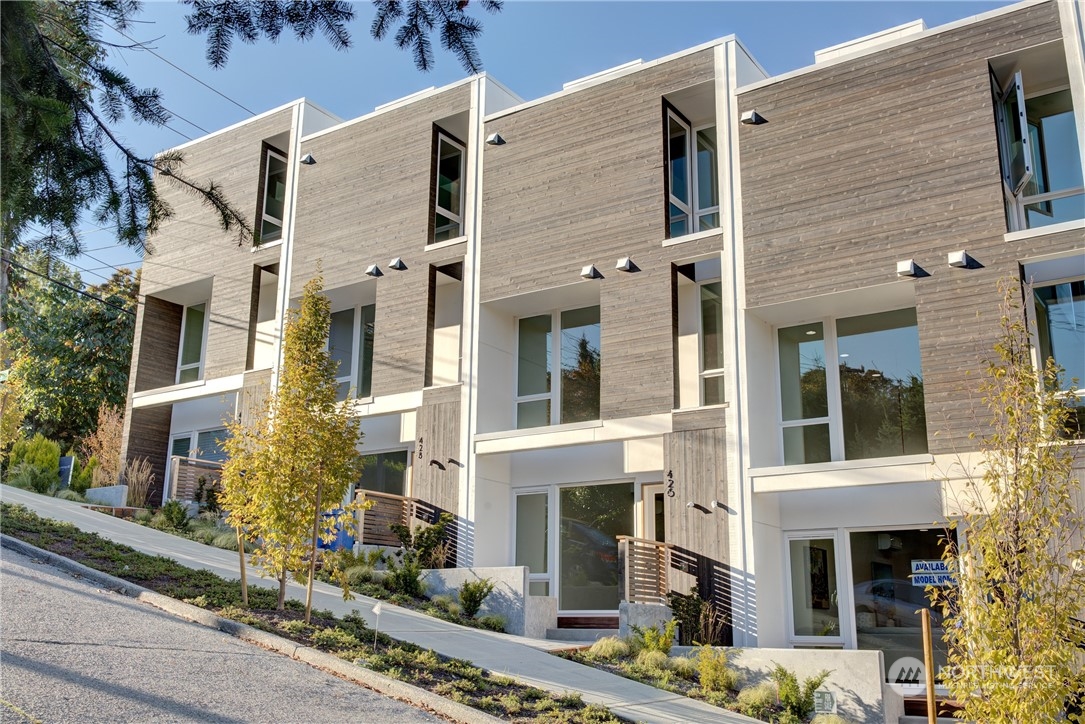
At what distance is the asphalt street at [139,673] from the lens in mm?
6934

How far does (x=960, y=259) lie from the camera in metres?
13.7

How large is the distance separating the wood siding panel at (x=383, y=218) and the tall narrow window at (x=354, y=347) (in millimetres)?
1249

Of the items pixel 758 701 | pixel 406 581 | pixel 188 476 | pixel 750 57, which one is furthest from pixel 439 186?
pixel 758 701

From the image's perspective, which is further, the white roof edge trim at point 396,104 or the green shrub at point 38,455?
the green shrub at point 38,455

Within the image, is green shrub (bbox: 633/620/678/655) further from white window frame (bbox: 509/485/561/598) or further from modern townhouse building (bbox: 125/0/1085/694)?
white window frame (bbox: 509/485/561/598)

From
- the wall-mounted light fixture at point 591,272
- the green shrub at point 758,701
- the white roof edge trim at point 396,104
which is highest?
the white roof edge trim at point 396,104

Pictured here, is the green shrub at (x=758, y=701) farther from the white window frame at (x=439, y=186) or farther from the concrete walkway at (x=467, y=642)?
the white window frame at (x=439, y=186)

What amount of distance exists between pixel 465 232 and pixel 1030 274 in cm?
1043

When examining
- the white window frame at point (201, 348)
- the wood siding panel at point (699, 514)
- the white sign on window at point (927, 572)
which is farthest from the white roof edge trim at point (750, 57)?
the white window frame at point (201, 348)

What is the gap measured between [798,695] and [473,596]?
565 cm

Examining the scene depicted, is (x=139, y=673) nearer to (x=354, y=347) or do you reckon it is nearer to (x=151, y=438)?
(x=354, y=347)

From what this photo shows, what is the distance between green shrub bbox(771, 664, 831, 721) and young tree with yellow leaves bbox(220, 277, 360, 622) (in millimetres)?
5591

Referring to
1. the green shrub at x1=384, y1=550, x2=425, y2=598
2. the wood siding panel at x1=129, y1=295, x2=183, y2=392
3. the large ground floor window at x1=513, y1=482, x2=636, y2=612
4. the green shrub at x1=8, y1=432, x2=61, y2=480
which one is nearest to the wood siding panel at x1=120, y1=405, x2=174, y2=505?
the wood siding panel at x1=129, y1=295, x2=183, y2=392

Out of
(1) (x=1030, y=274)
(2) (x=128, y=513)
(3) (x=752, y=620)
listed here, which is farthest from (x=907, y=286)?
(2) (x=128, y=513)
